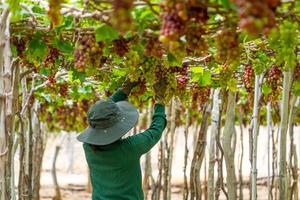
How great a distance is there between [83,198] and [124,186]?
946 cm

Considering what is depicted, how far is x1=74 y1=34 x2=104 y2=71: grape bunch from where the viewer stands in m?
2.12

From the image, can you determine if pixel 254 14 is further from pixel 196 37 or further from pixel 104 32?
pixel 104 32

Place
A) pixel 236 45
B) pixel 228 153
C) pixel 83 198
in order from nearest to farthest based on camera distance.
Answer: pixel 236 45 < pixel 228 153 < pixel 83 198

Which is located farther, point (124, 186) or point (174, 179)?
point (174, 179)

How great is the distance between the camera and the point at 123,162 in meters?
2.97

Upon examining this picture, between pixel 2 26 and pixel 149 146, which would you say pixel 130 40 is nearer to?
pixel 2 26

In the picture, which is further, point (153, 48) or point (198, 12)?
point (153, 48)

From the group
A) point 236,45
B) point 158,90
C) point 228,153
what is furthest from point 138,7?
point 228,153

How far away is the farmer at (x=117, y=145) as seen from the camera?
296 centimetres

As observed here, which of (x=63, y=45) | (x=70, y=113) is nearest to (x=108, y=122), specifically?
(x=63, y=45)

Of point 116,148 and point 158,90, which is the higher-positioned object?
point 158,90

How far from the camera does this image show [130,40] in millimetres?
2361

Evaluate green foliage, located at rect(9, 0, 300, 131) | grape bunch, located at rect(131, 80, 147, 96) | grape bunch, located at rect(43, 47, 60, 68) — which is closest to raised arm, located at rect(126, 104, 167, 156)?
green foliage, located at rect(9, 0, 300, 131)

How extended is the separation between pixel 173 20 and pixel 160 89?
1313mm
